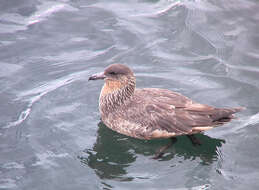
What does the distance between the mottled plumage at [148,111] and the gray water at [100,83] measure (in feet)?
0.96

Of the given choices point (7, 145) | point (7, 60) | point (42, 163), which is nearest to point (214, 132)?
point (42, 163)

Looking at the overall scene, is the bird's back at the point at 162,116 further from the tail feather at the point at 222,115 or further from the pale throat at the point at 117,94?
the pale throat at the point at 117,94

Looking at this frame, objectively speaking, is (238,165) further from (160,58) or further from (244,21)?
(244,21)

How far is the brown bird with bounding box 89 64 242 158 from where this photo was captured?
7.90m

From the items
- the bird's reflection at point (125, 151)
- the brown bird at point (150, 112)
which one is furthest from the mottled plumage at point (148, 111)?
the bird's reflection at point (125, 151)

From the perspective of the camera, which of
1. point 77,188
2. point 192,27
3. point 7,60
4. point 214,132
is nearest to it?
point 77,188

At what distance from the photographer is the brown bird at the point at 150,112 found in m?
7.90

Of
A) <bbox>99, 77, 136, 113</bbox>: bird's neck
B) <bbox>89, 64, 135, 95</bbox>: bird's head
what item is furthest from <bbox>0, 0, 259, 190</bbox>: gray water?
<bbox>89, 64, 135, 95</bbox>: bird's head

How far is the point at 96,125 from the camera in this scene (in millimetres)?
8672

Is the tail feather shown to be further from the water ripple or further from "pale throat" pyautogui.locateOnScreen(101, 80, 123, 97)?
the water ripple

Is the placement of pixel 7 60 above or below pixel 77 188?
above

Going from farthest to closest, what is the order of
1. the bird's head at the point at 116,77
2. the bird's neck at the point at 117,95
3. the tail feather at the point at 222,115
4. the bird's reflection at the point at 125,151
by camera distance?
the bird's neck at the point at 117,95 → the bird's head at the point at 116,77 → the tail feather at the point at 222,115 → the bird's reflection at the point at 125,151

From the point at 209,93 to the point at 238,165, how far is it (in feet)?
7.09

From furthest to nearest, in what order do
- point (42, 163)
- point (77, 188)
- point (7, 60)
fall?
point (7, 60)
point (42, 163)
point (77, 188)
